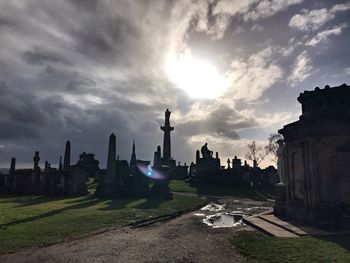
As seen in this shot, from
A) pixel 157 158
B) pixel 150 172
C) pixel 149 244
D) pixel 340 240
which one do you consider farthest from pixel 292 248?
pixel 157 158

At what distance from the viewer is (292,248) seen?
783cm

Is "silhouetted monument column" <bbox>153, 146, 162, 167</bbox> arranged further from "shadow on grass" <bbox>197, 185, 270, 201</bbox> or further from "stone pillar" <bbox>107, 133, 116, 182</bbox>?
"stone pillar" <bbox>107, 133, 116, 182</bbox>

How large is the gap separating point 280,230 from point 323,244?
2296mm

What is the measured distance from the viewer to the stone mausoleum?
1098 centimetres

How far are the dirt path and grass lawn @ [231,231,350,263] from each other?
464 mm

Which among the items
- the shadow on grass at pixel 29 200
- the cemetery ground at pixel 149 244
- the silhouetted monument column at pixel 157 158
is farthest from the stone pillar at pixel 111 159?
the silhouetted monument column at pixel 157 158

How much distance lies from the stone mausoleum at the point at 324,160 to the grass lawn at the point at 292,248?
6.50 ft

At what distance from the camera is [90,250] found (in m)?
8.20

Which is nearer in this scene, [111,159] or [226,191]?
[111,159]

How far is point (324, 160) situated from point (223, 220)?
5.69 m

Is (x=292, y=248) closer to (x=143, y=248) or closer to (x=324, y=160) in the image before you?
(x=143, y=248)

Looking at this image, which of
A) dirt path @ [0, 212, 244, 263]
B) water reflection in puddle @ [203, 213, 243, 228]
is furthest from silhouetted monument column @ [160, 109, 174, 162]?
dirt path @ [0, 212, 244, 263]

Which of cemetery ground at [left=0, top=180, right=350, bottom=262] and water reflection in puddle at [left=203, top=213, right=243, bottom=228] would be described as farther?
water reflection in puddle at [left=203, top=213, right=243, bottom=228]

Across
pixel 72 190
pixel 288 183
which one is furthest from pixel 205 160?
pixel 288 183
